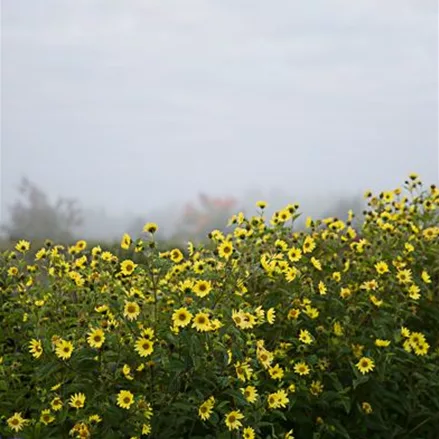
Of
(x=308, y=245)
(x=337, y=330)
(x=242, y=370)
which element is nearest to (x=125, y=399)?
(x=242, y=370)

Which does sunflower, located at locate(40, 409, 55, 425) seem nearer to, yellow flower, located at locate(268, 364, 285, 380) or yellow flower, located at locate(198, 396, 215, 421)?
yellow flower, located at locate(198, 396, 215, 421)

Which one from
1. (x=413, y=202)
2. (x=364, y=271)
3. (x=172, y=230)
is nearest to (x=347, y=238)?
(x=364, y=271)

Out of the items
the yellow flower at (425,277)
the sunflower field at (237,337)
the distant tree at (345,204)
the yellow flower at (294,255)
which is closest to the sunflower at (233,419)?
the sunflower field at (237,337)

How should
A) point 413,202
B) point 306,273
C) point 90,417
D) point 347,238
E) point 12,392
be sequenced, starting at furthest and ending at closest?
1. point 413,202
2. point 347,238
3. point 306,273
4. point 12,392
5. point 90,417

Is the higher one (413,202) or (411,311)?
(413,202)

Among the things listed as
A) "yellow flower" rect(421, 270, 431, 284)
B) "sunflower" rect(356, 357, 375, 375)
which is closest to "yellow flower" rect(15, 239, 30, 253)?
"sunflower" rect(356, 357, 375, 375)

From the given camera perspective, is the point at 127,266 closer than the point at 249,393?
No

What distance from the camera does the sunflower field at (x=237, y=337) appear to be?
97.9 inches

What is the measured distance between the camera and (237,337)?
249 centimetres

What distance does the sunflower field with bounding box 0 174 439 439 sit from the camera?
2.49 meters

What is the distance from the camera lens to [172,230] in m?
6.35

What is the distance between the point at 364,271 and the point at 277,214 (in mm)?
407

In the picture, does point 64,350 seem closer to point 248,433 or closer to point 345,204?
point 248,433

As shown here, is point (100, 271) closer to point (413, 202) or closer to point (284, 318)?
point (284, 318)
